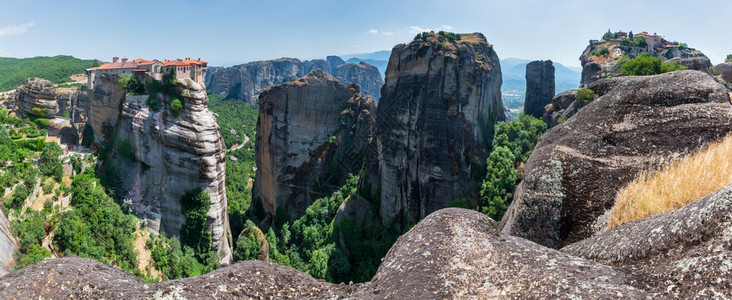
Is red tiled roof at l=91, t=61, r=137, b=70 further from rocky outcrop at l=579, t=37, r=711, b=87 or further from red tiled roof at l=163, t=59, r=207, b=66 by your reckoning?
rocky outcrop at l=579, t=37, r=711, b=87

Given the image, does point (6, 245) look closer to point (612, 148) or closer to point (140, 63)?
point (140, 63)

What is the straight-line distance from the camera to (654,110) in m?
6.53

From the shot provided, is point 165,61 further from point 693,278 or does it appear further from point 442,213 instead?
point 693,278

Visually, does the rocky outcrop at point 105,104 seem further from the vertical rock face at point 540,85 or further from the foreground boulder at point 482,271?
the vertical rock face at point 540,85

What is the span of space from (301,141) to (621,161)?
3744 centimetres

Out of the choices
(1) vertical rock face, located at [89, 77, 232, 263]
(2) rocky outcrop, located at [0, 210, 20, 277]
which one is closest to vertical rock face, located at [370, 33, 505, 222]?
(1) vertical rock face, located at [89, 77, 232, 263]

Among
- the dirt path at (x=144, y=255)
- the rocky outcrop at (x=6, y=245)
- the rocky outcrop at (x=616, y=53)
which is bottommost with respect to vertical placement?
the dirt path at (x=144, y=255)

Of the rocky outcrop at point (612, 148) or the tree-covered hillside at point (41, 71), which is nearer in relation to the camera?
the rocky outcrop at point (612, 148)

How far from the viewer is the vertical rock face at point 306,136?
40.9 metres

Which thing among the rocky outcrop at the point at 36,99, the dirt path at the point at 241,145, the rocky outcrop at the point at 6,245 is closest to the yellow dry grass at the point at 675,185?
the rocky outcrop at the point at 6,245

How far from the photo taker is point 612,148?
6.27m

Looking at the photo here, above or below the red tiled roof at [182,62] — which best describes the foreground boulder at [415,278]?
below

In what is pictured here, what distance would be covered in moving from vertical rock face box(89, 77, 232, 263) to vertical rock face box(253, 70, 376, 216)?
45.0ft

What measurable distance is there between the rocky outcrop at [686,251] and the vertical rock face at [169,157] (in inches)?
1040
